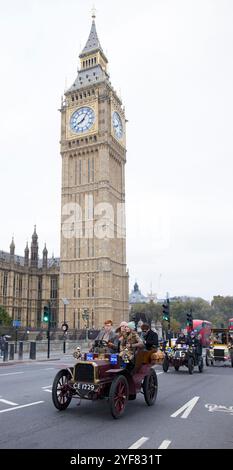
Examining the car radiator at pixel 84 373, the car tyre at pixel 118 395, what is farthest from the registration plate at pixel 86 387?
the car tyre at pixel 118 395

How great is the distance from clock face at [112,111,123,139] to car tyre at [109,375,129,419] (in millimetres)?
78066

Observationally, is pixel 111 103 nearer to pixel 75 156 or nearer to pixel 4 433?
pixel 75 156

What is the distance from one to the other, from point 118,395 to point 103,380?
0.45 metres

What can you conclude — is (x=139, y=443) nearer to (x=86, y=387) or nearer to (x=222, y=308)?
(x=86, y=387)

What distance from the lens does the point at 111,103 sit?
8119 cm

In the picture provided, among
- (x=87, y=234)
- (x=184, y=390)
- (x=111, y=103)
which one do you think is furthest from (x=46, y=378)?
(x=111, y=103)

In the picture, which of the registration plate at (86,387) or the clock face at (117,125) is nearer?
the registration plate at (86,387)

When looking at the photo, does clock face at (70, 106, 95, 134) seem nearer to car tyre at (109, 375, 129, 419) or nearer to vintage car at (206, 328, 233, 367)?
vintage car at (206, 328, 233, 367)

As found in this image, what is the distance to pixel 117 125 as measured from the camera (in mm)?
84688

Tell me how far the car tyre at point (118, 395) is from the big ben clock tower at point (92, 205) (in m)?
64.2

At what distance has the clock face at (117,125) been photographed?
271 feet

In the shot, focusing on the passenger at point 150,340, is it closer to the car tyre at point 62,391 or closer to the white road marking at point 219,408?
the white road marking at point 219,408
